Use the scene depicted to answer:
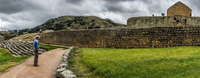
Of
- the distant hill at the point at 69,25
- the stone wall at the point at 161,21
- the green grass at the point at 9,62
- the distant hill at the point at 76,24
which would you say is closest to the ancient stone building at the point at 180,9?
the stone wall at the point at 161,21

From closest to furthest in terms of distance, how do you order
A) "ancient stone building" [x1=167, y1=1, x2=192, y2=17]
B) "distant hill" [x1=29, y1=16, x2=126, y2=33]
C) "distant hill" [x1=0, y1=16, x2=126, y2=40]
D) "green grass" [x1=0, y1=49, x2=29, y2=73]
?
"green grass" [x1=0, y1=49, x2=29, y2=73] < "ancient stone building" [x1=167, y1=1, x2=192, y2=17] < "distant hill" [x1=0, y1=16, x2=126, y2=40] < "distant hill" [x1=29, y1=16, x2=126, y2=33]

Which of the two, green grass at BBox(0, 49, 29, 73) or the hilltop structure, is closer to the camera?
green grass at BBox(0, 49, 29, 73)

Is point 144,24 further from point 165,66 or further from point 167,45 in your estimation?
point 165,66

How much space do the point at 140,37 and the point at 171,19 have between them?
34.2 feet

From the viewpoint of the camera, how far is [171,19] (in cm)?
2345

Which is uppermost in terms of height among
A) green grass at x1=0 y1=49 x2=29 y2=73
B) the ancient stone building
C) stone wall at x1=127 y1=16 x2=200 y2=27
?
the ancient stone building

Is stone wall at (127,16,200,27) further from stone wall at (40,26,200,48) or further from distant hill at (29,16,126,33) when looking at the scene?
distant hill at (29,16,126,33)

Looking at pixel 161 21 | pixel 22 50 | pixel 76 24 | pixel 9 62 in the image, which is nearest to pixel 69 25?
pixel 76 24

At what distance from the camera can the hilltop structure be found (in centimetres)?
2328

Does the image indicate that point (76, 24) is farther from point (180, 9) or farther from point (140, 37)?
point (140, 37)

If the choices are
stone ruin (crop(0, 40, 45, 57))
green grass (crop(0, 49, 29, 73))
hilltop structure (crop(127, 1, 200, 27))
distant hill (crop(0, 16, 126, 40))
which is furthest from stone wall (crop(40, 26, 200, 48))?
distant hill (crop(0, 16, 126, 40))

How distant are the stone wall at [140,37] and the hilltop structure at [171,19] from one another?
8.70m

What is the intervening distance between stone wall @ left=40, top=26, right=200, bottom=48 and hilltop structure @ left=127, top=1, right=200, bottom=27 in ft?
28.5

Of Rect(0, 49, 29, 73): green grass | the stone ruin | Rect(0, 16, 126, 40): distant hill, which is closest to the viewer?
Rect(0, 49, 29, 73): green grass
